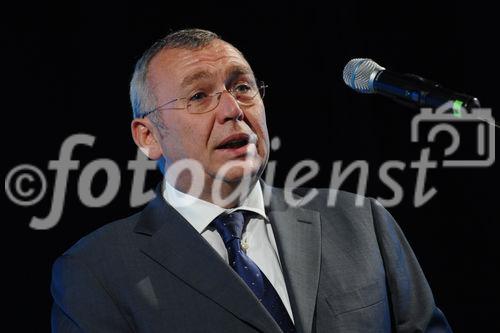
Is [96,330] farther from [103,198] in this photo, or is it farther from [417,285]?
[417,285]

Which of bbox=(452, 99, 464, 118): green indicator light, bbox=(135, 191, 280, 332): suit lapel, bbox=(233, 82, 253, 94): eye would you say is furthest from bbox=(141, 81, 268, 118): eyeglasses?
bbox=(452, 99, 464, 118): green indicator light

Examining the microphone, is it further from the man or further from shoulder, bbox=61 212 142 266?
shoulder, bbox=61 212 142 266

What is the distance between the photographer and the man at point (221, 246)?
1.85 meters

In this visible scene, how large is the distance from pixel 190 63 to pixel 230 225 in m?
0.52

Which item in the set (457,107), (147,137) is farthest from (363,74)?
(147,137)

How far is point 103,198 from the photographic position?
253cm

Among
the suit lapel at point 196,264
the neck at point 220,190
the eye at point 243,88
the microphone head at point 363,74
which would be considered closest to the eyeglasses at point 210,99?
the eye at point 243,88

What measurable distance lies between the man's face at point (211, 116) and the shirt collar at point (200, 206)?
3.3 inches

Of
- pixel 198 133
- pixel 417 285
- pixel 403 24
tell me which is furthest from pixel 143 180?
pixel 403 24

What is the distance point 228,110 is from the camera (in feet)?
6.55

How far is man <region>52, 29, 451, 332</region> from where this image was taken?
1.85m

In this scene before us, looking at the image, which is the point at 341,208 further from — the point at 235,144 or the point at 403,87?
the point at 403,87

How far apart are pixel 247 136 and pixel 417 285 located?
2.31ft

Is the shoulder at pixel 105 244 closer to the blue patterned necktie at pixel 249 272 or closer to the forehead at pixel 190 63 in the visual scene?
the blue patterned necktie at pixel 249 272
